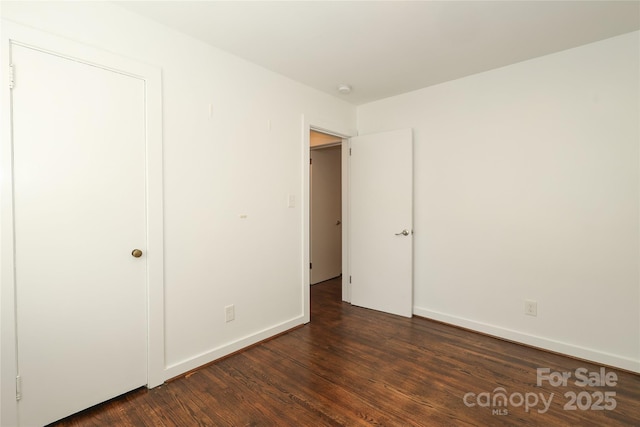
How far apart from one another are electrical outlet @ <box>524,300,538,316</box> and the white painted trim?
0.65 feet

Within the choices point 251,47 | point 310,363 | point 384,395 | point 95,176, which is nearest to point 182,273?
point 95,176

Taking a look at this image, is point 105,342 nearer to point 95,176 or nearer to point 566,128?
point 95,176

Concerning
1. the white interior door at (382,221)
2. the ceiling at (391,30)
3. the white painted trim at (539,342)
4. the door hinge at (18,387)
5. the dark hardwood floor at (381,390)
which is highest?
the ceiling at (391,30)

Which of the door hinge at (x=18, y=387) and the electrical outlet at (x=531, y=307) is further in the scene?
the electrical outlet at (x=531, y=307)

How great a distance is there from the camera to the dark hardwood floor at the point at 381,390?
182 cm

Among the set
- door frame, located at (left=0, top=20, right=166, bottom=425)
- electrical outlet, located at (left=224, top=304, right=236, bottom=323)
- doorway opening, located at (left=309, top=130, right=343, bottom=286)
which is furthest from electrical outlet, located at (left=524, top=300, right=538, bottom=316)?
door frame, located at (left=0, top=20, right=166, bottom=425)

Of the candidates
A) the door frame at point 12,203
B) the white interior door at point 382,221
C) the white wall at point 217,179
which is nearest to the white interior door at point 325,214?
the white interior door at point 382,221

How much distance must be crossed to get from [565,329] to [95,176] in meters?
3.69

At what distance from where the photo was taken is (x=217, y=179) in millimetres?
2484

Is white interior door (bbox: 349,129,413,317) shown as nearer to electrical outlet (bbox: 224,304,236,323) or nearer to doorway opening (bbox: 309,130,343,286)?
doorway opening (bbox: 309,130,343,286)

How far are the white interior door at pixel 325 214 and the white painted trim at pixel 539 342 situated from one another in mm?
1850

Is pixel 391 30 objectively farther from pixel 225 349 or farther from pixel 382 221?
pixel 225 349

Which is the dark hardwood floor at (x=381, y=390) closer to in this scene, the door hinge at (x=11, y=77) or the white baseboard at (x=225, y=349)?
the white baseboard at (x=225, y=349)

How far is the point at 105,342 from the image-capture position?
75.7 inches
